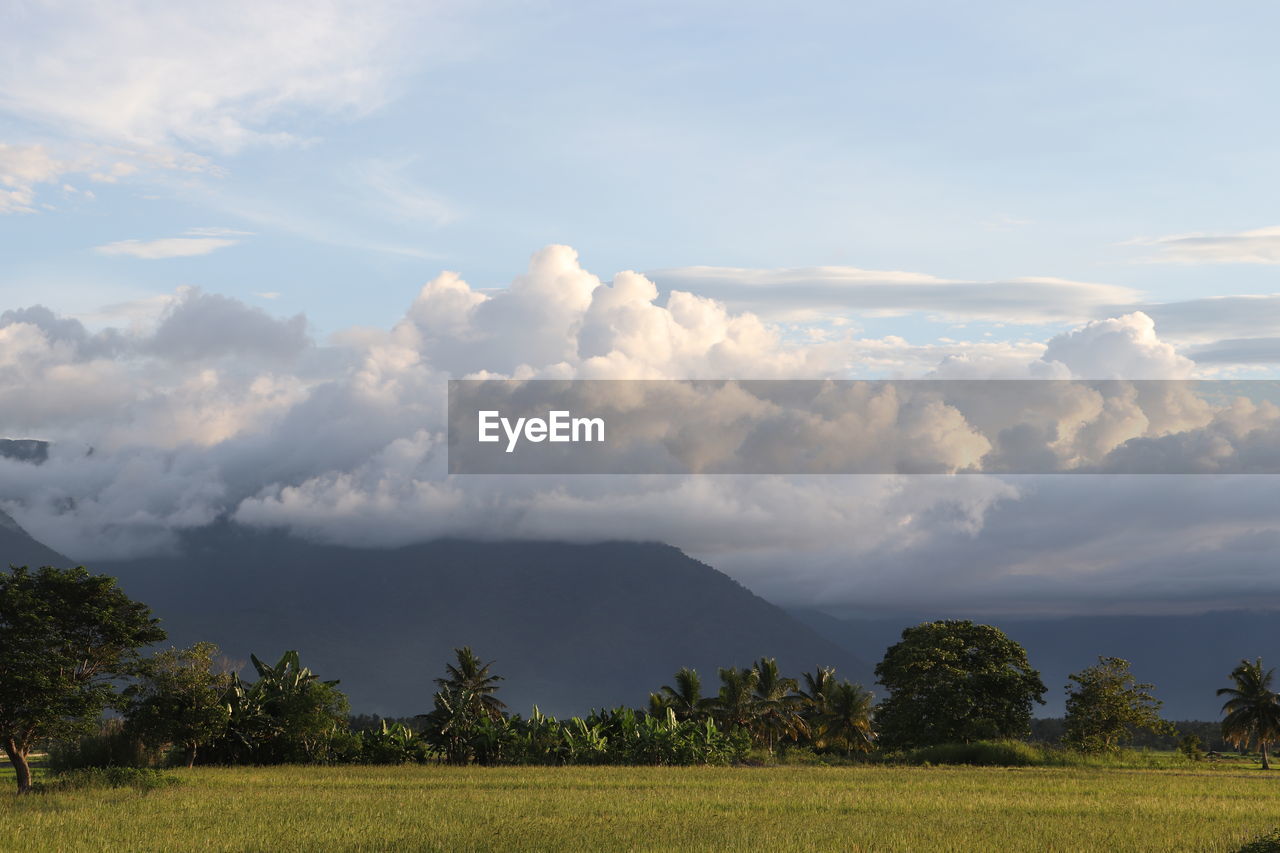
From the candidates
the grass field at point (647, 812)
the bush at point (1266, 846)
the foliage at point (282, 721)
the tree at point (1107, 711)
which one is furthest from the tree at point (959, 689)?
the bush at point (1266, 846)

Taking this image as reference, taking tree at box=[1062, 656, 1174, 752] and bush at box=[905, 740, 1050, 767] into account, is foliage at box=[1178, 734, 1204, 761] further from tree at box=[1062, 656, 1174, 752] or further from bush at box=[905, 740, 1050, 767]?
bush at box=[905, 740, 1050, 767]

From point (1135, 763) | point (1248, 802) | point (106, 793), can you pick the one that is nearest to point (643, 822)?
point (106, 793)

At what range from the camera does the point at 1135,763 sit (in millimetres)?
77875

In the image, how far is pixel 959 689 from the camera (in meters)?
87.4

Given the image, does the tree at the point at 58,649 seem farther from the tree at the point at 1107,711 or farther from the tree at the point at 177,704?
the tree at the point at 1107,711

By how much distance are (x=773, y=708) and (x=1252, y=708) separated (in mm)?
45825

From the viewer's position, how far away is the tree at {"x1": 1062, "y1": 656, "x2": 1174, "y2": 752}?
7969 centimetres

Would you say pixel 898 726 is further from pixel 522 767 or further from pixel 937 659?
pixel 522 767

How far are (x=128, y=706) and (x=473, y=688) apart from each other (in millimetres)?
36236

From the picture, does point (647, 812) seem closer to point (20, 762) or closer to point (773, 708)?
point (20, 762)

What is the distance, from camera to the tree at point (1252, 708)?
351ft

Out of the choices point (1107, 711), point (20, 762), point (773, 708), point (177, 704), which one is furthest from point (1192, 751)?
point (20, 762)

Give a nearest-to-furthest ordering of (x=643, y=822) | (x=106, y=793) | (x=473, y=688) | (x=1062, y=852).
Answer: (x=1062, y=852)
(x=643, y=822)
(x=106, y=793)
(x=473, y=688)

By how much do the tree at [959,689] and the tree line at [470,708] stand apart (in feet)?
0.37
